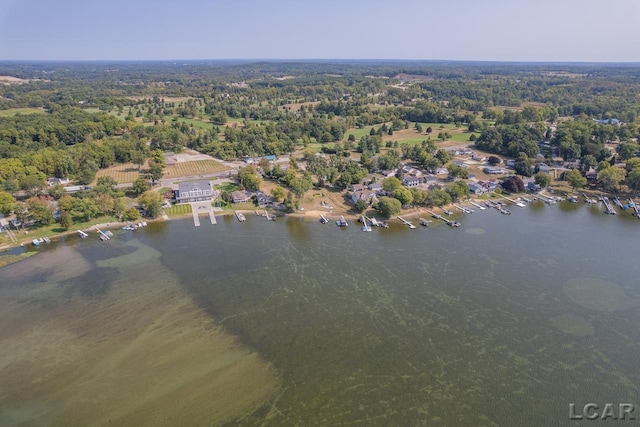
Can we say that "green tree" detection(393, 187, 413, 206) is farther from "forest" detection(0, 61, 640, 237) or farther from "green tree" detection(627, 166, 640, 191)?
"green tree" detection(627, 166, 640, 191)

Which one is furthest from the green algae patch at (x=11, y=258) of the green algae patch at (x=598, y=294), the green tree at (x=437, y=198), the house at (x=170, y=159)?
the green algae patch at (x=598, y=294)

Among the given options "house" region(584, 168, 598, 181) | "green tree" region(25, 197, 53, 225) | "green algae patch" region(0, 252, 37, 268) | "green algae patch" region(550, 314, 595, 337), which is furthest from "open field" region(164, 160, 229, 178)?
"house" region(584, 168, 598, 181)

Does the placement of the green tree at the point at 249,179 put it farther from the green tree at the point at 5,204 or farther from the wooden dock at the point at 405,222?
the green tree at the point at 5,204

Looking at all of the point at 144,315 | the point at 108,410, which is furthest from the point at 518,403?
the point at 144,315

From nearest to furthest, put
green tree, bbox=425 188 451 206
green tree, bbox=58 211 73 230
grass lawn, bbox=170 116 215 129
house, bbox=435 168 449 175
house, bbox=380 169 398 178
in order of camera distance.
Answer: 1. green tree, bbox=58 211 73 230
2. green tree, bbox=425 188 451 206
3. house, bbox=380 169 398 178
4. house, bbox=435 168 449 175
5. grass lawn, bbox=170 116 215 129

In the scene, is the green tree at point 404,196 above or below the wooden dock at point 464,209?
above

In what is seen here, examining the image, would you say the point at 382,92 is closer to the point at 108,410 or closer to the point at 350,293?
the point at 350,293
